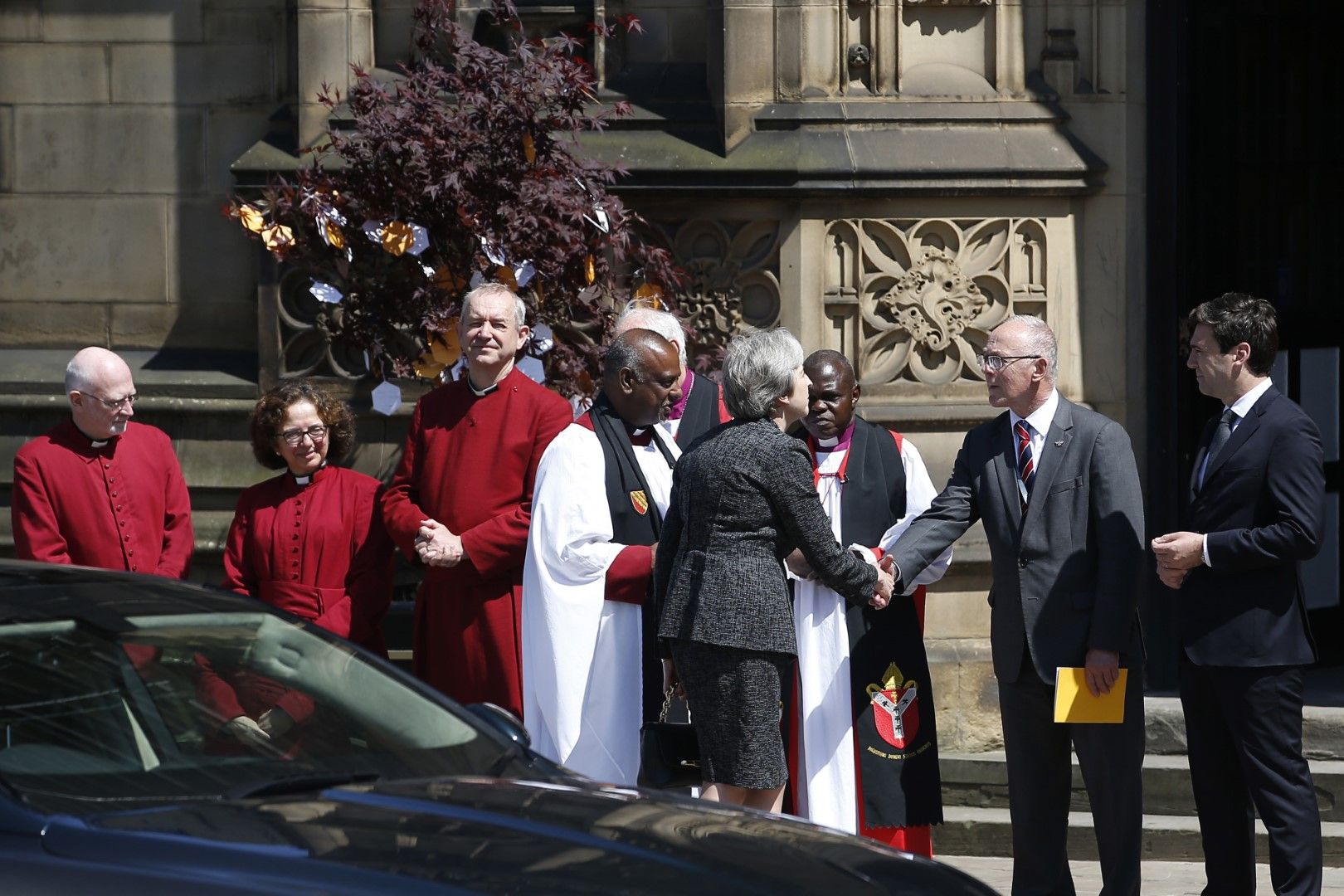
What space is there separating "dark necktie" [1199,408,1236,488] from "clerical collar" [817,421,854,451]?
1.15 metres

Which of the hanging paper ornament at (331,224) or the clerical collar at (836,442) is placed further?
the hanging paper ornament at (331,224)

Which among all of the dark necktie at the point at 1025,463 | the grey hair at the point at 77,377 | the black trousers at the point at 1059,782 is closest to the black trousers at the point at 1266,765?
the black trousers at the point at 1059,782

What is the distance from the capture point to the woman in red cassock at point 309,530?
6.29 m

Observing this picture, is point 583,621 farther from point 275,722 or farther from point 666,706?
point 275,722

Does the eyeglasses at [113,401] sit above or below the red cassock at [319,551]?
above

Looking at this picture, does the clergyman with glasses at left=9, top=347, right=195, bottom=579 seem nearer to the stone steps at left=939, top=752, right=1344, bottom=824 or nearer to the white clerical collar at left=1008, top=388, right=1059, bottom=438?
the white clerical collar at left=1008, top=388, right=1059, bottom=438

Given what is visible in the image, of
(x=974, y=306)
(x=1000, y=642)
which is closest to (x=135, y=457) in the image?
(x=1000, y=642)

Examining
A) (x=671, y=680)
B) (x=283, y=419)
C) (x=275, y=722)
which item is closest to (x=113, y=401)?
(x=283, y=419)

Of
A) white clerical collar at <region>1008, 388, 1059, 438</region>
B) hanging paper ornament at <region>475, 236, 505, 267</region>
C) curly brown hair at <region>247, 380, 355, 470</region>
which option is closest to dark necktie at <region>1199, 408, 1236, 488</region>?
white clerical collar at <region>1008, 388, 1059, 438</region>

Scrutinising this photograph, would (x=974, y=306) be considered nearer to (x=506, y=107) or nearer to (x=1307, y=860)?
(x=506, y=107)

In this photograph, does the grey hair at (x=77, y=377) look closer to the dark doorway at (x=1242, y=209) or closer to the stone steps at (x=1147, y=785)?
the stone steps at (x=1147, y=785)

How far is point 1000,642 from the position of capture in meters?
5.74

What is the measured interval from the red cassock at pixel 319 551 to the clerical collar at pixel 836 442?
1560 millimetres

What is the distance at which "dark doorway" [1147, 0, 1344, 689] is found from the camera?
A: 812cm
